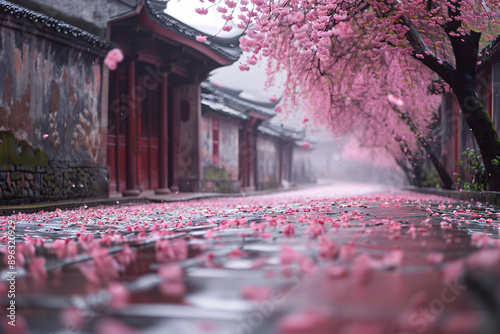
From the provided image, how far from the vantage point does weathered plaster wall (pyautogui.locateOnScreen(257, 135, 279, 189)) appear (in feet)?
75.3

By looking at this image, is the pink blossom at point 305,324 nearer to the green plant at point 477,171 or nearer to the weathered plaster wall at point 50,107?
the weathered plaster wall at point 50,107

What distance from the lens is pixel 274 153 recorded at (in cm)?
2619

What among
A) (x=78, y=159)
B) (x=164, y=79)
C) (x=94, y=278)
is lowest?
(x=94, y=278)

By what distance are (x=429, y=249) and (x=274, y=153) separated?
78.4 feet

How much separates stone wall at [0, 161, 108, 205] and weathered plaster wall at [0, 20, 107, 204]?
0.05 feet

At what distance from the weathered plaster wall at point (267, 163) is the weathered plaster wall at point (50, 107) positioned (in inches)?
554

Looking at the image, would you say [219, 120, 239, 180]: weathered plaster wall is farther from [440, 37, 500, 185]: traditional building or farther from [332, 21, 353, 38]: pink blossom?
[332, 21, 353, 38]: pink blossom

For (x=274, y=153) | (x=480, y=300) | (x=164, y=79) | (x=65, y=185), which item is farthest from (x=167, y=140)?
(x=274, y=153)

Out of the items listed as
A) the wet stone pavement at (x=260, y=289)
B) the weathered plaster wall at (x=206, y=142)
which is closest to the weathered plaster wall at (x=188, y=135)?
the weathered plaster wall at (x=206, y=142)

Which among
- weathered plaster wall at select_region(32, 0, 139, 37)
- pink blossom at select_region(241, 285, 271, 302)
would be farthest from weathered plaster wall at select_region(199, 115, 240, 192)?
pink blossom at select_region(241, 285, 271, 302)

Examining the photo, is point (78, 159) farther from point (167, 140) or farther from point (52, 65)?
point (167, 140)

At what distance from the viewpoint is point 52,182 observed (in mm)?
7648

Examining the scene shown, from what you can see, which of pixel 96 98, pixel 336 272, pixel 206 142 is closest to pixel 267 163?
pixel 206 142

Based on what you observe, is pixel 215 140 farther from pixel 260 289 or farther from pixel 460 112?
pixel 260 289
